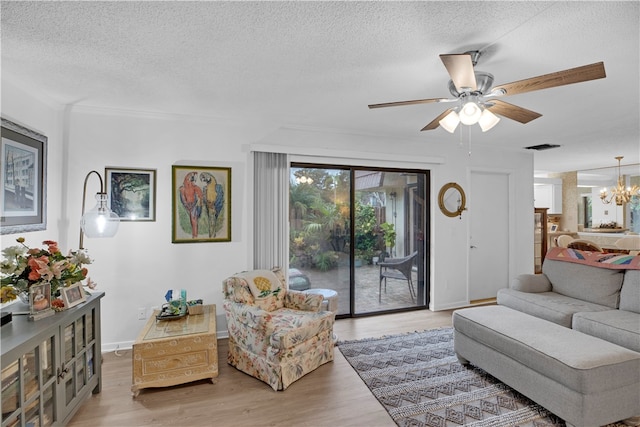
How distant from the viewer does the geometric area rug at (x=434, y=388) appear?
216cm

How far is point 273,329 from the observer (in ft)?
8.34

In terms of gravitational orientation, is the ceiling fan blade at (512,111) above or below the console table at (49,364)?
above

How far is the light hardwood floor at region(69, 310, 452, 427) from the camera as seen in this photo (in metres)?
2.15

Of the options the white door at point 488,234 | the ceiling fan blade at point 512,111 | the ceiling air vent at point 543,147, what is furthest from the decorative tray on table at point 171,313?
the ceiling air vent at point 543,147

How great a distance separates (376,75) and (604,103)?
2.35 metres

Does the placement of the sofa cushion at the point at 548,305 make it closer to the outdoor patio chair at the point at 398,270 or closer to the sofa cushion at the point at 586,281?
the sofa cushion at the point at 586,281

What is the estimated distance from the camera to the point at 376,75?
2.38m

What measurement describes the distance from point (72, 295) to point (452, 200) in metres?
4.39

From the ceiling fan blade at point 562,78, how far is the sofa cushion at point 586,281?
7.66ft

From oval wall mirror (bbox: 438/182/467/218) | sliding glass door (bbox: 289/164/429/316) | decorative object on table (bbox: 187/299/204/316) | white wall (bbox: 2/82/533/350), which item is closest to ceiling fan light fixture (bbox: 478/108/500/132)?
white wall (bbox: 2/82/533/350)

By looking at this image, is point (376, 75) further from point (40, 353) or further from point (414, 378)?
point (40, 353)

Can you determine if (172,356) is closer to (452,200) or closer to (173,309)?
(173,309)

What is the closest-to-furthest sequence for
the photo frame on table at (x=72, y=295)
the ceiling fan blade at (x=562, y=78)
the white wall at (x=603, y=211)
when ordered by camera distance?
the ceiling fan blade at (x=562, y=78) < the photo frame on table at (x=72, y=295) < the white wall at (x=603, y=211)

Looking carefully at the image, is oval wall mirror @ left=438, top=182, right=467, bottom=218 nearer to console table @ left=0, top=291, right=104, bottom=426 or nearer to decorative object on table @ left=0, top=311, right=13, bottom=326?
console table @ left=0, top=291, right=104, bottom=426
